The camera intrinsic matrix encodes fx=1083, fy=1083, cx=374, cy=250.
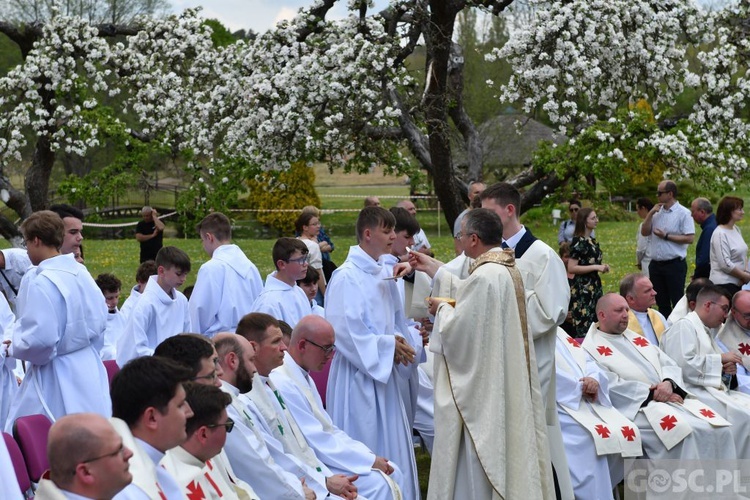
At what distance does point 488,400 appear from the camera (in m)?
6.24

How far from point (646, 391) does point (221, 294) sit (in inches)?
131

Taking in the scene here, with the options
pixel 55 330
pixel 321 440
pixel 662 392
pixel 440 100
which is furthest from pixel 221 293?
pixel 440 100

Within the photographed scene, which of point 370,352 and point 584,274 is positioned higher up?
point 370,352

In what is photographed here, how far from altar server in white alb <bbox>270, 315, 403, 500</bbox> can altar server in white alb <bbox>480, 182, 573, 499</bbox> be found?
1.13 metres

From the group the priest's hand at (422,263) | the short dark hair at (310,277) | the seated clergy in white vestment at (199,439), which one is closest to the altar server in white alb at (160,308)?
the short dark hair at (310,277)

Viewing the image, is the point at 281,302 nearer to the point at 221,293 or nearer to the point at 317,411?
the point at 221,293

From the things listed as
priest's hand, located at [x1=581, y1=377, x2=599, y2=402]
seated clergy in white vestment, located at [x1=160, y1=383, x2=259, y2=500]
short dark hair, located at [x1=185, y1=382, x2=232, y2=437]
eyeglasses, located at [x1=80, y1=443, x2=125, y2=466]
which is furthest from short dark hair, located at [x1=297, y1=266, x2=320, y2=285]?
eyeglasses, located at [x1=80, y1=443, x2=125, y2=466]

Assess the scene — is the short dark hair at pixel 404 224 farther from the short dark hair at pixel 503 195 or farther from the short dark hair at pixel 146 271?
the short dark hair at pixel 146 271

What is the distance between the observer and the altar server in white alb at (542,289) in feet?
21.6

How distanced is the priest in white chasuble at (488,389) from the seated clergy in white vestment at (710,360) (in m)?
2.37

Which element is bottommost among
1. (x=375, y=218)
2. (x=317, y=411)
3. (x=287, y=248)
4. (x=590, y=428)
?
(x=590, y=428)

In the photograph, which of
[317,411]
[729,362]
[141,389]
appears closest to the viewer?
[141,389]

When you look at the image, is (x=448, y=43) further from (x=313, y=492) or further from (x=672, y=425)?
(x=313, y=492)

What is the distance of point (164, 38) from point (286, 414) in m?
13.0
